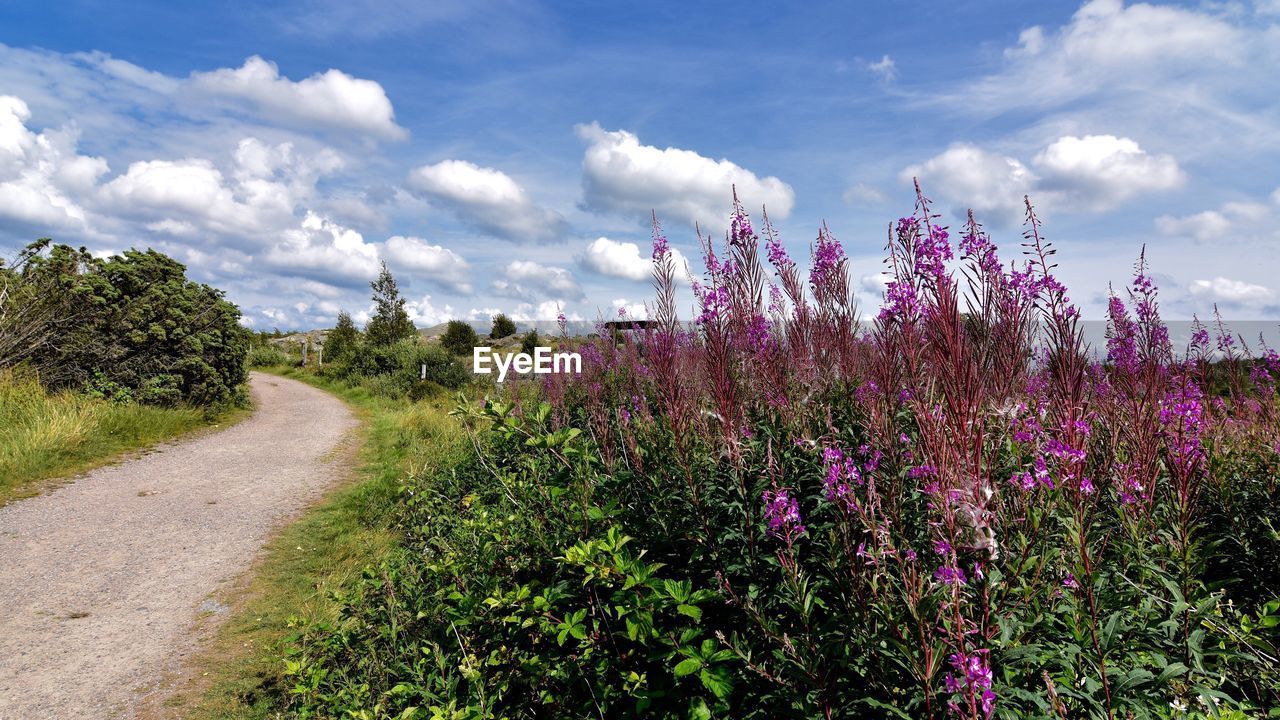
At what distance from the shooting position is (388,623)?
418cm

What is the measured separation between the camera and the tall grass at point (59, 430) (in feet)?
27.6

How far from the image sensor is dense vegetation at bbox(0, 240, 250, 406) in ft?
38.9

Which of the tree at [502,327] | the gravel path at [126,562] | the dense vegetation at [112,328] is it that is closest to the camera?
the gravel path at [126,562]

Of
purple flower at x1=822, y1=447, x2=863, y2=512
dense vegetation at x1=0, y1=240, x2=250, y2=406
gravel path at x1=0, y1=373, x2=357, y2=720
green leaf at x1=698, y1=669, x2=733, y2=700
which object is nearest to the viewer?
purple flower at x1=822, y1=447, x2=863, y2=512

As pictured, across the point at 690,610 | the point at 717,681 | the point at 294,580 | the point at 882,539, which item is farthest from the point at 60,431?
the point at 882,539

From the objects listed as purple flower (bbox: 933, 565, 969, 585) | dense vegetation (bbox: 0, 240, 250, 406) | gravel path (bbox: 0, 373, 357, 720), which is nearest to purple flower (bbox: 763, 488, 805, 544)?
purple flower (bbox: 933, 565, 969, 585)

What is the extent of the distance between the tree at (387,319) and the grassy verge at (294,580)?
18932 mm

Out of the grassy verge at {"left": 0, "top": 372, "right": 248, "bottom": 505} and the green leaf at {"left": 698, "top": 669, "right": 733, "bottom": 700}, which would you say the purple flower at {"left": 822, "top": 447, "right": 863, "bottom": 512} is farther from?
the grassy verge at {"left": 0, "top": 372, "right": 248, "bottom": 505}

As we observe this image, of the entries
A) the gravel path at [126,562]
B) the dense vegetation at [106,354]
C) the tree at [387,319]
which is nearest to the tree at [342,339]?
the tree at [387,319]

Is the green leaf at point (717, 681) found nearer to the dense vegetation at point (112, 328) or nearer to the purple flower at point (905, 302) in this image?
the purple flower at point (905, 302)

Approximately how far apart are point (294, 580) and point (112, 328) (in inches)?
415

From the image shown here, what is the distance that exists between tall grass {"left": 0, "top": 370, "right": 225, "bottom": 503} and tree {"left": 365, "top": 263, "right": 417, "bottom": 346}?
16.7 meters

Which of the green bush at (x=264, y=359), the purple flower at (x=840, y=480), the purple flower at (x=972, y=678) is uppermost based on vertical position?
the green bush at (x=264, y=359)

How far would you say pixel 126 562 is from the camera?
610 centimetres
